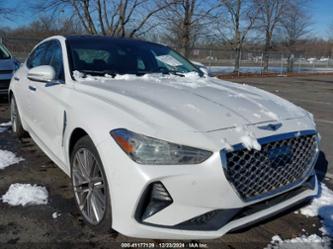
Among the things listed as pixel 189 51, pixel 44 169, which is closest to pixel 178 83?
pixel 44 169

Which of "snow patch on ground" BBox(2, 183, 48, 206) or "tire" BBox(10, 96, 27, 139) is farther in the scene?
"tire" BBox(10, 96, 27, 139)

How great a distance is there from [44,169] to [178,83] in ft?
6.26

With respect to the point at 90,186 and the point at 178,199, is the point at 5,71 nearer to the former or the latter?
the point at 90,186

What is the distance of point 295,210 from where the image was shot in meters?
3.24

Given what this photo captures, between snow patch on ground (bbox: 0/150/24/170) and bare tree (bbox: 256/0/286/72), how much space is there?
24693 millimetres

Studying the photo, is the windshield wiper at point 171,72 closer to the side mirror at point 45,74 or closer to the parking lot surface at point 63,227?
the side mirror at point 45,74

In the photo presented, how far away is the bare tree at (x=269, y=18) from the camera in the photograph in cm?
2722

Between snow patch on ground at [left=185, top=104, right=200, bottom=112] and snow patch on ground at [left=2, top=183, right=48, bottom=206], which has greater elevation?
snow patch on ground at [left=185, top=104, right=200, bottom=112]

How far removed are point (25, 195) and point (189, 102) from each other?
1873mm

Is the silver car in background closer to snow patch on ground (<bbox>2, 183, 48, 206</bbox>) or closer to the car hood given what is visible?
snow patch on ground (<bbox>2, 183, 48, 206</bbox>)

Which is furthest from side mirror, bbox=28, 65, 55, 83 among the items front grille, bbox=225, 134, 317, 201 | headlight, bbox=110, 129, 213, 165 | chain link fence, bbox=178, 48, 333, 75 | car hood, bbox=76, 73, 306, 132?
chain link fence, bbox=178, 48, 333, 75

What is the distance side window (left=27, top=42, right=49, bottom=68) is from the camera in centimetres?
464

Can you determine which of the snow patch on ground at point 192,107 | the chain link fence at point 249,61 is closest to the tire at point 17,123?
the snow patch on ground at point 192,107

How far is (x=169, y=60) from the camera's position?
444 cm
